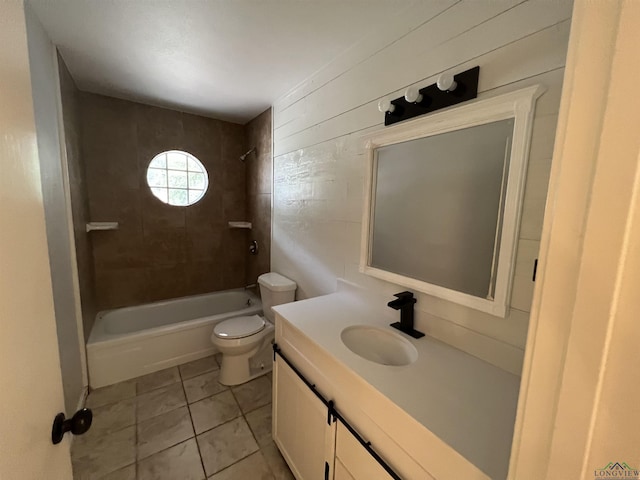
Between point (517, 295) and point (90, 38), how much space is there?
2671 mm

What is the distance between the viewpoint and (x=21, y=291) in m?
0.51

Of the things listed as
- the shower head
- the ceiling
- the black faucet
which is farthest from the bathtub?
the ceiling

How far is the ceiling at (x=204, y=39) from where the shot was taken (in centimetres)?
130

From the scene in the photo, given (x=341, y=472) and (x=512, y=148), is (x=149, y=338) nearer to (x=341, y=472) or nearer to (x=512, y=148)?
(x=341, y=472)

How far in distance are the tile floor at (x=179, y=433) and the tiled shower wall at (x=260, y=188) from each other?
1.23m

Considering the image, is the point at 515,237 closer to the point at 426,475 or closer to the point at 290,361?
the point at 426,475

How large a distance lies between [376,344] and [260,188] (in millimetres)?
2124

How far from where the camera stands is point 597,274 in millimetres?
310

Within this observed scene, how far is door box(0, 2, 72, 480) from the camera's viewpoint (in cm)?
45

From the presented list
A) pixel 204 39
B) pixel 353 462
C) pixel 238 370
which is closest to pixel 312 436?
pixel 353 462

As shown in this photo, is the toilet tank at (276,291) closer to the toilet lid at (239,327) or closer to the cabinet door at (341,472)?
the toilet lid at (239,327)

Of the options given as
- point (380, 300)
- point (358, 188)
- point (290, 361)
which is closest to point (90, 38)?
point (358, 188)

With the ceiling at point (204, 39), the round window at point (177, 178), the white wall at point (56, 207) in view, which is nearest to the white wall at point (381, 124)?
the ceiling at point (204, 39)

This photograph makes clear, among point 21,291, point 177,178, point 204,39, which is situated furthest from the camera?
point 177,178
